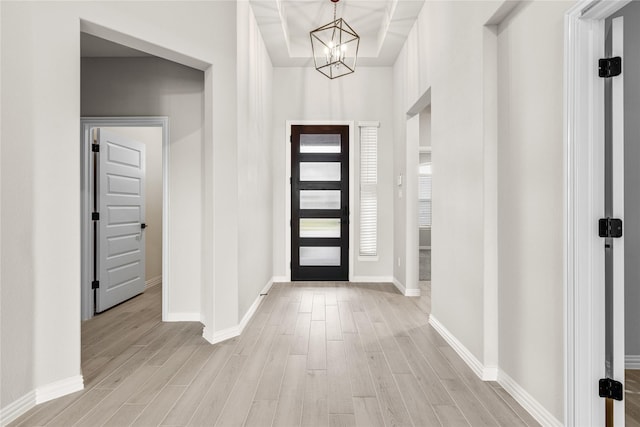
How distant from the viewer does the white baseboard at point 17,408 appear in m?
1.99

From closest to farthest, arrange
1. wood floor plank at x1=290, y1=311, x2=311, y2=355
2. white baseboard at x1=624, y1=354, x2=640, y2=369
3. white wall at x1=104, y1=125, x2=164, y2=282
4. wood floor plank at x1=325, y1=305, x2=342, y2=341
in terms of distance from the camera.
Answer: white baseboard at x1=624, y1=354, x2=640, y2=369
wood floor plank at x1=290, y1=311, x2=311, y2=355
wood floor plank at x1=325, y1=305, x2=342, y2=341
white wall at x1=104, y1=125, x2=164, y2=282

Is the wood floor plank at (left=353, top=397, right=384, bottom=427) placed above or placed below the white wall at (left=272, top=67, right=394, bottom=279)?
below

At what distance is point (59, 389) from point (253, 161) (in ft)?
8.64

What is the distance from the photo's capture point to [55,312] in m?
2.28

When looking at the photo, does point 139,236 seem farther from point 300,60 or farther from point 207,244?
point 300,60

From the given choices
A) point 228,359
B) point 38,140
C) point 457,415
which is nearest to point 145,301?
point 228,359

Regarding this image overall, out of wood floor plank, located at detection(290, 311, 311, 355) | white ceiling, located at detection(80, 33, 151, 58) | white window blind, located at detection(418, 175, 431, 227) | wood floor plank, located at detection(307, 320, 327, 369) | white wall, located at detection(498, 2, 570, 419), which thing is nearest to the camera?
white wall, located at detection(498, 2, 570, 419)

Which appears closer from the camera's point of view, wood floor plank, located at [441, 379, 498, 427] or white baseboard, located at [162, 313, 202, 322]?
wood floor plank, located at [441, 379, 498, 427]

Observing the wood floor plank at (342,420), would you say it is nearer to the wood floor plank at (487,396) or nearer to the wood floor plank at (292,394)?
the wood floor plank at (292,394)

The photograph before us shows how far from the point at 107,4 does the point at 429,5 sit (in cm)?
285

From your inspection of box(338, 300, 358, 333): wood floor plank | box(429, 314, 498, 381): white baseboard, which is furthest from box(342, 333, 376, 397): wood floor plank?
box(429, 314, 498, 381): white baseboard

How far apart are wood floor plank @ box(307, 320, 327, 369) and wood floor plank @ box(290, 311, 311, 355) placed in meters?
0.04

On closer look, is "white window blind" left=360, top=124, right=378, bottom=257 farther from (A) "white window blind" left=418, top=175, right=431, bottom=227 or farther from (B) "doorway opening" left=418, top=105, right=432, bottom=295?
(A) "white window blind" left=418, top=175, right=431, bottom=227

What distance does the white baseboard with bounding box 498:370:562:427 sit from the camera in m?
1.94
